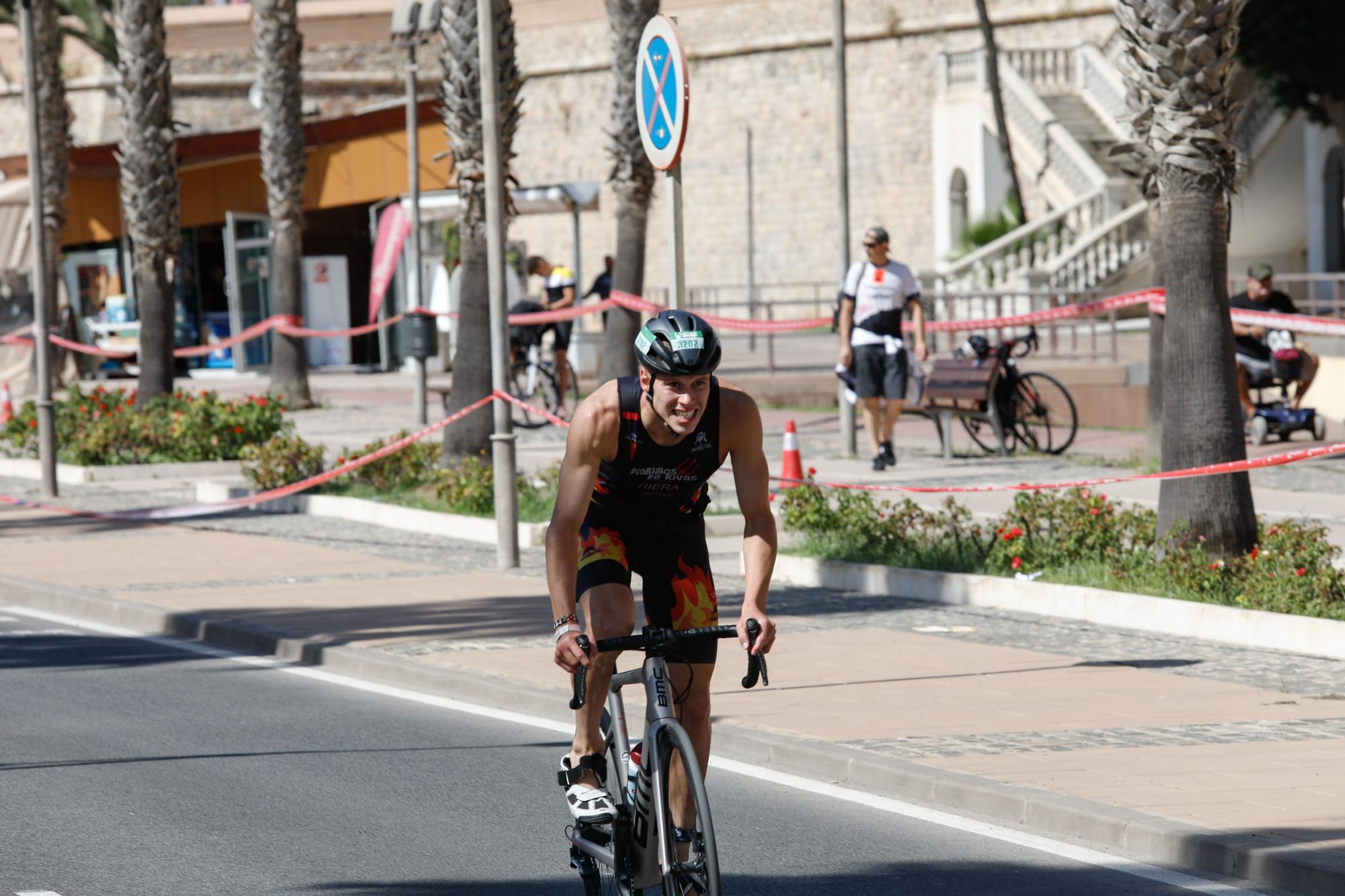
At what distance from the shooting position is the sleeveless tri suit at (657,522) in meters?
5.52

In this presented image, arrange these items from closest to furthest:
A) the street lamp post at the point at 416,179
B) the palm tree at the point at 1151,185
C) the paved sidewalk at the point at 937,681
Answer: the paved sidewalk at the point at 937,681, the palm tree at the point at 1151,185, the street lamp post at the point at 416,179

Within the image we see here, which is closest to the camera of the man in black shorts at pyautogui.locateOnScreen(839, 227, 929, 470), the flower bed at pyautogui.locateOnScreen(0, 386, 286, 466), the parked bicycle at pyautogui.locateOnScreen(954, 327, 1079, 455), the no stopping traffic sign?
the no stopping traffic sign

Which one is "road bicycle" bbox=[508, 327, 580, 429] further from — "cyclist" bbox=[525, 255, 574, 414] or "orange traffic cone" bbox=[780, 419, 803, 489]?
"orange traffic cone" bbox=[780, 419, 803, 489]

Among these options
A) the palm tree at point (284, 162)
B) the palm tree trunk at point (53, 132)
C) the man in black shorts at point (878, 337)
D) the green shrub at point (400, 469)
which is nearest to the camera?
the green shrub at point (400, 469)

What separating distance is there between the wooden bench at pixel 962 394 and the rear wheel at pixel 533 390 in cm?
649

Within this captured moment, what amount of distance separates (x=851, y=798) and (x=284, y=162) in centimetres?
2259

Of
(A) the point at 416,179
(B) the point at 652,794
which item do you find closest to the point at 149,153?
(A) the point at 416,179

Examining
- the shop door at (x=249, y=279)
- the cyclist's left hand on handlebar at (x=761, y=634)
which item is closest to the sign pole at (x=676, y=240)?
the cyclist's left hand on handlebar at (x=761, y=634)

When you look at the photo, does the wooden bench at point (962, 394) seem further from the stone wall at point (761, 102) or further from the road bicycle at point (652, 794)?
the stone wall at point (761, 102)

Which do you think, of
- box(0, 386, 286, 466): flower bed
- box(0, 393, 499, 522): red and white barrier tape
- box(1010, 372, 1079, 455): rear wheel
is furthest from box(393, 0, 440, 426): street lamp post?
box(1010, 372, 1079, 455): rear wheel

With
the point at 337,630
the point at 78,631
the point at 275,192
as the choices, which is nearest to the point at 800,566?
the point at 337,630

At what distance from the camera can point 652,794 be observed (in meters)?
5.12

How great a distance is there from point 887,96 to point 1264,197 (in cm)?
1317

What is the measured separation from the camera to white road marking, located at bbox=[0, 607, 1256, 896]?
6336mm
